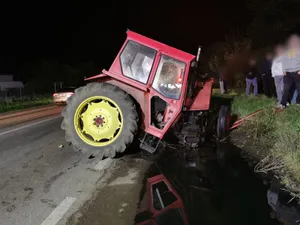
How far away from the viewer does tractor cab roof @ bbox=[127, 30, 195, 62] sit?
599cm

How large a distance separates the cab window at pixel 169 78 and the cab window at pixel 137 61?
20cm

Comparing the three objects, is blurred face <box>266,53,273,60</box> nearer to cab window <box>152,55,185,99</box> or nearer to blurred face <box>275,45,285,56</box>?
blurred face <box>275,45,285,56</box>

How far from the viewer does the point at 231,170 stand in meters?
→ 5.64

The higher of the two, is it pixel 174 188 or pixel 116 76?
pixel 116 76

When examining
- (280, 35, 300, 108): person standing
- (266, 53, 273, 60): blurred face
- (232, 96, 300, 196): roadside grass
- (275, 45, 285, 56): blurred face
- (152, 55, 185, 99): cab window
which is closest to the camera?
(232, 96, 300, 196): roadside grass

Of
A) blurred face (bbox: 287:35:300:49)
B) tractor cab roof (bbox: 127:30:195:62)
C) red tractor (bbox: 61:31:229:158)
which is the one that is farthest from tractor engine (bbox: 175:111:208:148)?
blurred face (bbox: 287:35:300:49)

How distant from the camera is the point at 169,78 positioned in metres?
6.08

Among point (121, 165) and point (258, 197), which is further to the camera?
point (121, 165)

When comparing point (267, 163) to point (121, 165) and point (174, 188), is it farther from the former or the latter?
point (121, 165)

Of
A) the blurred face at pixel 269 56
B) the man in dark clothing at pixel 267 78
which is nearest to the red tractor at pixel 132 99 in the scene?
the blurred face at pixel 269 56

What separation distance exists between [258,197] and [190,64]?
260 centimetres

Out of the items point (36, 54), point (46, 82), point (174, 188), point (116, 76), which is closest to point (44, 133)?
point (116, 76)

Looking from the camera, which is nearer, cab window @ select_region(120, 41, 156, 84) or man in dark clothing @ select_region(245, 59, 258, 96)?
cab window @ select_region(120, 41, 156, 84)

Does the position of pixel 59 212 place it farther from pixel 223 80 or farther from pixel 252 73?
pixel 223 80
